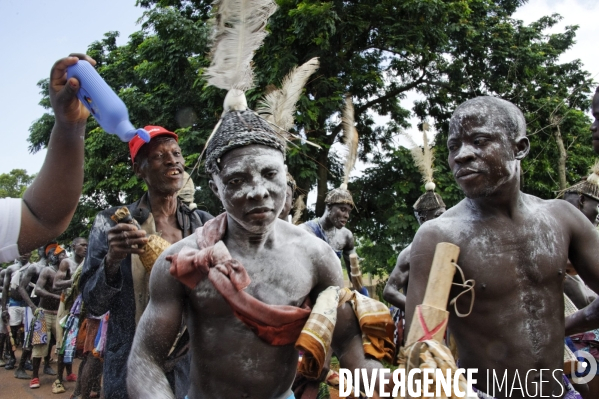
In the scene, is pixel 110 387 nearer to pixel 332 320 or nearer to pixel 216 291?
pixel 216 291

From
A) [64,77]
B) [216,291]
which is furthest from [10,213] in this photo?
[216,291]

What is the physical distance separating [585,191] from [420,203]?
149 centimetres

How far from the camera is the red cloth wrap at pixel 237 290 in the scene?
229cm

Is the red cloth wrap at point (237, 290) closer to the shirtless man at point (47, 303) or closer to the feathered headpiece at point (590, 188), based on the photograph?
the feathered headpiece at point (590, 188)

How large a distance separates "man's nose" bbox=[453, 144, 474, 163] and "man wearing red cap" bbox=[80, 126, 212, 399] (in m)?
1.66

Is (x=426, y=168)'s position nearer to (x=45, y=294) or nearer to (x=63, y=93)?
(x=63, y=93)

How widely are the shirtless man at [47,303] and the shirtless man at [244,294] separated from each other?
771 cm

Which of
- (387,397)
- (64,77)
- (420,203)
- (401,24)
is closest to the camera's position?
(64,77)

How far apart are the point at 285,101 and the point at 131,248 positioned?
1.15m

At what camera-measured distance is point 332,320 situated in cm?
223

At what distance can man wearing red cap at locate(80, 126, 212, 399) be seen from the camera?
315 cm

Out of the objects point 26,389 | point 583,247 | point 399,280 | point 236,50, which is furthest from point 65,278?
point 583,247

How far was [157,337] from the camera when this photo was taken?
2.36m

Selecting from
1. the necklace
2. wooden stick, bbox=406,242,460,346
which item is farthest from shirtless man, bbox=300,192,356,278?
wooden stick, bbox=406,242,460,346
